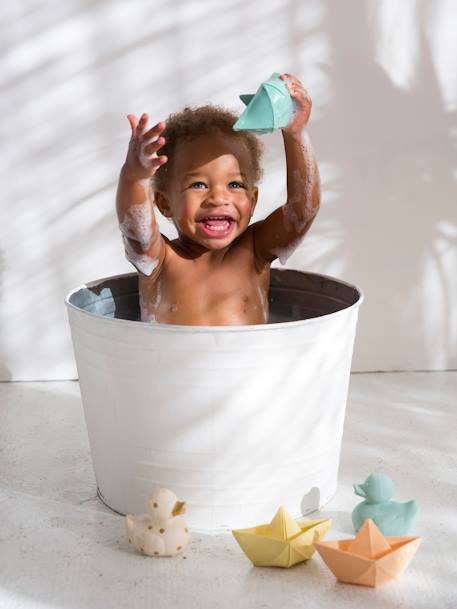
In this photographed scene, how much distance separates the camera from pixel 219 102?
6.27ft

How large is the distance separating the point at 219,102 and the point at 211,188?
1.99 feet

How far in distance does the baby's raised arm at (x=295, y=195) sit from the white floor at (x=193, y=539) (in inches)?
14.3

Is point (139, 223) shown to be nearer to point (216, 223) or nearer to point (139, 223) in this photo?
point (139, 223)

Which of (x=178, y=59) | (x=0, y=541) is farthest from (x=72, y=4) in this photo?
(x=0, y=541)

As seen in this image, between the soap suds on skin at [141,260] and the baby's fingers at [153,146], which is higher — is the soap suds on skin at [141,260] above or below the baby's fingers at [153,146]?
below

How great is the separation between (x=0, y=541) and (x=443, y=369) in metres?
1.10

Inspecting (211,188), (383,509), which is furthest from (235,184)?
(383,509)

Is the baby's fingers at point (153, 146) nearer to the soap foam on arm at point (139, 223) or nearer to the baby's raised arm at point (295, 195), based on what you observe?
the soap foam on arm at point (139, 223)

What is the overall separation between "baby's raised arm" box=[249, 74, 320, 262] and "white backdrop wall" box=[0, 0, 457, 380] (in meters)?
0.53

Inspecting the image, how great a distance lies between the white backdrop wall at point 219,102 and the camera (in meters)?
1.88

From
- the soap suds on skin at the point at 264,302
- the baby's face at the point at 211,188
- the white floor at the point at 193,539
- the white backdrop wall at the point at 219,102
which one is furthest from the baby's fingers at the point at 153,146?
the white backdrop wall at the point at 219,102

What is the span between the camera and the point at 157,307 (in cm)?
139

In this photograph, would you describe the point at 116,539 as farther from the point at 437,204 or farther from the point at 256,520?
the point at 437,204

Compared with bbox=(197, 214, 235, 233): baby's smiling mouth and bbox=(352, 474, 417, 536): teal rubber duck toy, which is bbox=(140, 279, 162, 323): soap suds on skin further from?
bbox=(352, 474, 417, 536): teal rubber duck toy
